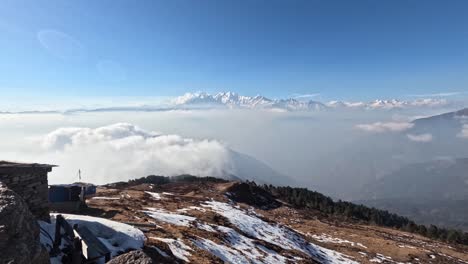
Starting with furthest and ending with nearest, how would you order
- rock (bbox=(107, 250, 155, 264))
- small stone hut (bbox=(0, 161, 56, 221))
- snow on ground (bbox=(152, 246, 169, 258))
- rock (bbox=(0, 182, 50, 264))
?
snow on ground (bbox=(152, 246, 169, 258)) → small stone hut (bbox=(0, 161, 56, 221)) → rock (bbox=(107, 250, 155, 264)) → rock (bbox=(0, 182, 50, 264))

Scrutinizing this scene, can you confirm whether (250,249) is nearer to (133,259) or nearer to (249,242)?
(249,242)

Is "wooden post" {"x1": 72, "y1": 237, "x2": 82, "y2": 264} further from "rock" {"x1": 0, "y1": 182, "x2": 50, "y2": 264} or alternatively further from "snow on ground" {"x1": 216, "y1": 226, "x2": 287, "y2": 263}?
"snow on ground" {"x1": 216, "y1": 226, "x2": 287, "y2": 263}

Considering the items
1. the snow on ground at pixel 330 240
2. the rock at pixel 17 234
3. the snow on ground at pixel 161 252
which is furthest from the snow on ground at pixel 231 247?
the snow on ground at pixel 330 240

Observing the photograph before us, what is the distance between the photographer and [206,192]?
98.2m

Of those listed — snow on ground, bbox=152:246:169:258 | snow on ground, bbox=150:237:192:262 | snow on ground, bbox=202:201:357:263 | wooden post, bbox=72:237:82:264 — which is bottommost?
snow on ground, bbox=202:201:357:263

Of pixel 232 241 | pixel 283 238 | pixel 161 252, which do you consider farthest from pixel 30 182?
pixel 283 238

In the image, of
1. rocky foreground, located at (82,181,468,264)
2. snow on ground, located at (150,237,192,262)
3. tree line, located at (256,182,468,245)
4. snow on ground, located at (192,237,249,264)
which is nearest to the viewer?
snow on ground, located at (150,237,192,262)

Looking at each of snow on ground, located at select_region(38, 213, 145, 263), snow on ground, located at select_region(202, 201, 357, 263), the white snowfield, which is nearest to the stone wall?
snow on ground, located at select_region(38, 213, 145, 263)

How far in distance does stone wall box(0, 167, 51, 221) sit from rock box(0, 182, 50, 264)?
670 centimetres

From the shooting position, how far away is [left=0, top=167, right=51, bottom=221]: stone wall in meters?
21.3

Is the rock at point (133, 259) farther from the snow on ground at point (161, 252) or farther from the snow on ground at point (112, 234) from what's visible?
the snow on ground at point (161, 252)

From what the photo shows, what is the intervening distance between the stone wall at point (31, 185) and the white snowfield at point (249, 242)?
381 inches

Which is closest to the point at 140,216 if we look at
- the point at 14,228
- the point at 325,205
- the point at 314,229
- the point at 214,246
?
the point at 214,246

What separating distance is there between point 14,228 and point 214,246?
2268 cm
